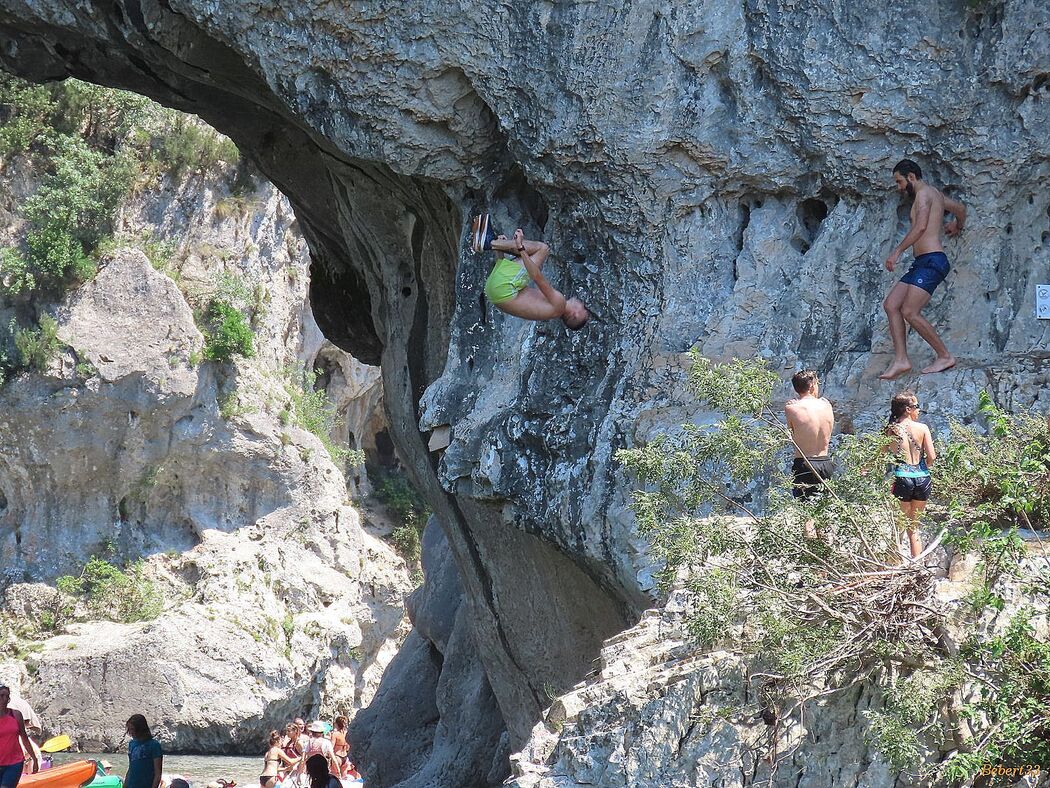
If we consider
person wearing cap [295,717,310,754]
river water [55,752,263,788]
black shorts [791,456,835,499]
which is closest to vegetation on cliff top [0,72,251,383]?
river water [55,752,263,788]

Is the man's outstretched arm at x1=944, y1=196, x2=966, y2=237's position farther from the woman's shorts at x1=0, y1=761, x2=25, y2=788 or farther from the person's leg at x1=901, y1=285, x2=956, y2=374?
the woman's shorts at x1=0, y1=761, x2=25, y2=788

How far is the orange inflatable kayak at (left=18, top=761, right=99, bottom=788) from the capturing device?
1077 centimetres

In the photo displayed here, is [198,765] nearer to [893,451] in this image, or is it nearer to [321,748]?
[321,748]

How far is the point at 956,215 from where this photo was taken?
8.55 meters

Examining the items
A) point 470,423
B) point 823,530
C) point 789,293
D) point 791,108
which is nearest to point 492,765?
point 470,423

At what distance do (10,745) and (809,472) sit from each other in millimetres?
6252

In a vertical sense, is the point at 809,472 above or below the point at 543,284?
below

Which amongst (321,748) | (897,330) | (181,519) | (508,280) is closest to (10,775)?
(321,748)

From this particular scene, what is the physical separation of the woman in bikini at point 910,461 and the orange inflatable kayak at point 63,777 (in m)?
7.68

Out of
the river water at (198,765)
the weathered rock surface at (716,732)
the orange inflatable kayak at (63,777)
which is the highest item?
the weathered rock surface at (716,732)

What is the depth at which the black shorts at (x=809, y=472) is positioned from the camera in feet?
21.0

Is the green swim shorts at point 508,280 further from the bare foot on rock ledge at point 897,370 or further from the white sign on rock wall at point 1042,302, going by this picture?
the white sign on rock wall at point 1042,302

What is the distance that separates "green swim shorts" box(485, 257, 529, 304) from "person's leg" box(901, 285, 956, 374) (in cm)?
276

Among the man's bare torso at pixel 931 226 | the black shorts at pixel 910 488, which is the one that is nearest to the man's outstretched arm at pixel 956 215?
the man's bare torso at pixel 931 226
